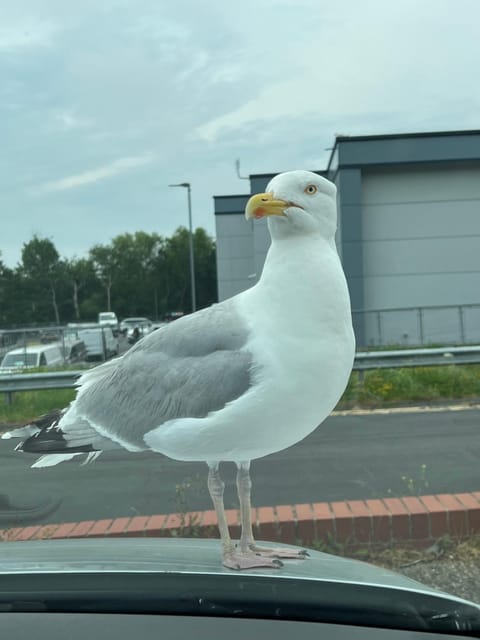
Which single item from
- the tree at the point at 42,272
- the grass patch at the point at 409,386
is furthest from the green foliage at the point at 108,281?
the grass patch at the point at 409,386

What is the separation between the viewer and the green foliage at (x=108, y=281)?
1427 inches

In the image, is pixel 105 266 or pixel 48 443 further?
pixel 105 266

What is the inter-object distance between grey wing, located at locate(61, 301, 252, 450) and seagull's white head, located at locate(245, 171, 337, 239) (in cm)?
28

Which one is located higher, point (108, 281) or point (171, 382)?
point (108, 281)

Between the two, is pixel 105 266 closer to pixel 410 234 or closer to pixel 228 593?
pixel 410 234

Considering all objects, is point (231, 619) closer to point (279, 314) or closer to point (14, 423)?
point (279, 314)

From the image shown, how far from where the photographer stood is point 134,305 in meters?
43.3

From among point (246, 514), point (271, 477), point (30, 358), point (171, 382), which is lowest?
point (271, 477)

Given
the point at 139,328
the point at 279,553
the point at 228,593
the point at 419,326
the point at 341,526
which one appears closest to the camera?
the point at 228,593

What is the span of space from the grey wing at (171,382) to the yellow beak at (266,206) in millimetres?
289

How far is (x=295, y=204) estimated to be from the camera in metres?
1.55

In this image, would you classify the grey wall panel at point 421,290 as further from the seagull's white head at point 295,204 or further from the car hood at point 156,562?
the seagull's white head at point 295,204

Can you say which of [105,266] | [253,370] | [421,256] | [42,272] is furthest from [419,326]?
[105,266]

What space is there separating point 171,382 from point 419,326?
15.4 metres
